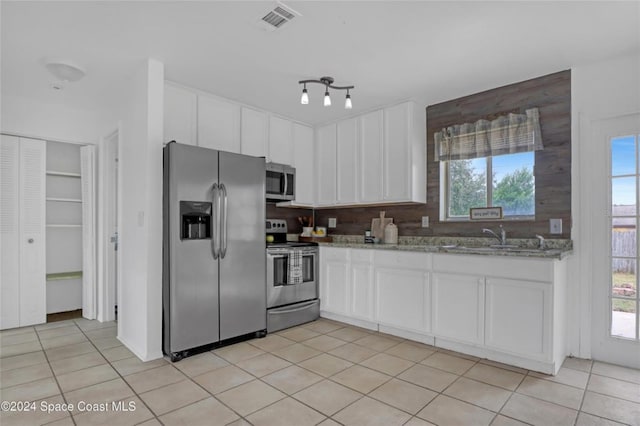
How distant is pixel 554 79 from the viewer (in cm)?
309

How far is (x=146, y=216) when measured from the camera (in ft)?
9.47

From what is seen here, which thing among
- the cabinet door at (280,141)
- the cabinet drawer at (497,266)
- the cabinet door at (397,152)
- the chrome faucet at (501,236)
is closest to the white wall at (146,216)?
the cabinet door at (280,141)

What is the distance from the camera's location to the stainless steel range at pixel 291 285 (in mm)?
3635

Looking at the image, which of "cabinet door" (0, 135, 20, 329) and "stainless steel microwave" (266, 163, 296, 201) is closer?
"cabinet door" (0, 135, 20, 329)

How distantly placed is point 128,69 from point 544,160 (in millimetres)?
3833

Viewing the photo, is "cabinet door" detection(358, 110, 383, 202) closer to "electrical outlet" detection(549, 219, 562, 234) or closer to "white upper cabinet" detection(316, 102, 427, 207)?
"white upper cabinet" detection(316, 102, 427, 207)

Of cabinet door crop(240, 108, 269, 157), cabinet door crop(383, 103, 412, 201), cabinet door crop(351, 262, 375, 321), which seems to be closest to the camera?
cabinet door crop(351, 262, 375, 321)

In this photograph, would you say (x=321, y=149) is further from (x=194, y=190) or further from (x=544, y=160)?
(x=544, y=160)

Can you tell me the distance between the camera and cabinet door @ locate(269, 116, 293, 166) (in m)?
4.21

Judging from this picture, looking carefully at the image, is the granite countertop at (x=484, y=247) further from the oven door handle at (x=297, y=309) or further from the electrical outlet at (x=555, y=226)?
the oven door handle at (x=297, y=309)

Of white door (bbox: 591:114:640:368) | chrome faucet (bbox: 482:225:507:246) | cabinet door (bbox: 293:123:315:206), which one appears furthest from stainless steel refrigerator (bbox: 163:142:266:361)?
white door (bbox: 591:114:640:368)

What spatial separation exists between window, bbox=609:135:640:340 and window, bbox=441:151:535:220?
0.59m

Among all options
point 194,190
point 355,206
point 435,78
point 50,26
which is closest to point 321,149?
point 355,206

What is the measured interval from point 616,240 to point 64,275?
19.4ft
